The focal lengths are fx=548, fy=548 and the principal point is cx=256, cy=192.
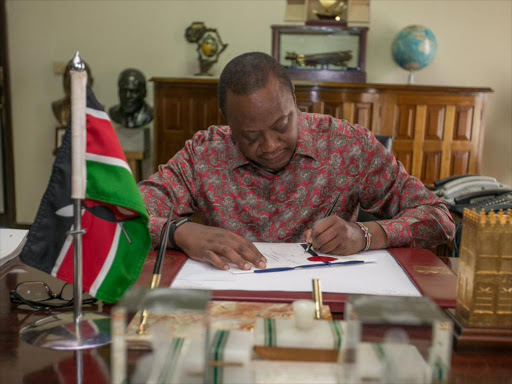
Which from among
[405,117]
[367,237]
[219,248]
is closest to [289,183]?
[367,237]

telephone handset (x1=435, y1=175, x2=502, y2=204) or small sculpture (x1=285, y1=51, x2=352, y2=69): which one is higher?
small sculpture (x1=285, y1=51, x2=352, y2=69)

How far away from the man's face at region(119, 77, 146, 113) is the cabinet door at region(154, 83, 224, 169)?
Answer: 0.42 meters

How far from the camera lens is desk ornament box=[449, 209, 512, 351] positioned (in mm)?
824

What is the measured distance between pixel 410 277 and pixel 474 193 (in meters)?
1.64

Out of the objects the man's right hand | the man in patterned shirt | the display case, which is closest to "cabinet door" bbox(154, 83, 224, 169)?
the display case

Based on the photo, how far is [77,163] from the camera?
907 mm

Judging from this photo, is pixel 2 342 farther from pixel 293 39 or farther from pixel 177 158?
pixel 293 39

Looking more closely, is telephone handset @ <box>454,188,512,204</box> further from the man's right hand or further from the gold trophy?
the gold trophy

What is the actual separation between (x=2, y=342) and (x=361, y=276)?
673mm

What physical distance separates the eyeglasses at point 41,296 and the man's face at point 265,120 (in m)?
0.62

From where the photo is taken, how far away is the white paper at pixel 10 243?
121cm

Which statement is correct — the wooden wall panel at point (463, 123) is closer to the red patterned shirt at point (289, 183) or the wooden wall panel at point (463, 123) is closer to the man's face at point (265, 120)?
the red patterned shirt at point (289, 183)

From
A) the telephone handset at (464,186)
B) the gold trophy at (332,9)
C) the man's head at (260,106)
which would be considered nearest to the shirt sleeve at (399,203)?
the man's head at (260,106)

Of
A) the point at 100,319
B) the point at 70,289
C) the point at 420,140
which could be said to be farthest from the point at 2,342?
the point at 420,140
